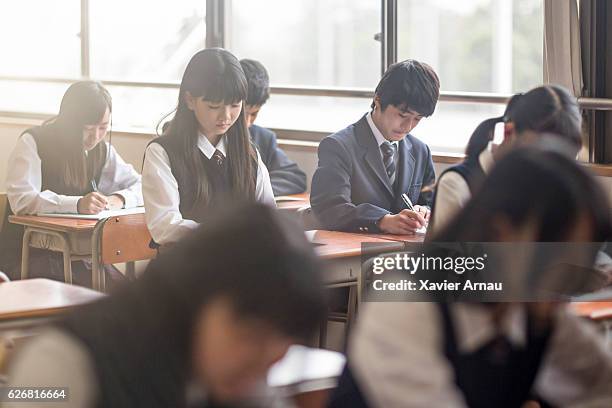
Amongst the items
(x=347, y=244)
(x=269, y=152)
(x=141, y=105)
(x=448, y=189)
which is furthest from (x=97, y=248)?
(x=141, y=105)

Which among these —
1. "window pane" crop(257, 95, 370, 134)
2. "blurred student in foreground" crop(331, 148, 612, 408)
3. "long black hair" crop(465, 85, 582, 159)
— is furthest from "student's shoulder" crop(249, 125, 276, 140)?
"blurred student in foreground" crop(331, 148, 612, 408)

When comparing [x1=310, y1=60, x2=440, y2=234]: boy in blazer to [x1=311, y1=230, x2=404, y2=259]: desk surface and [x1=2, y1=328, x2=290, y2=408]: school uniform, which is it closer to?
[x1=311, y1=230, x2=404, y2=259]: desk surface

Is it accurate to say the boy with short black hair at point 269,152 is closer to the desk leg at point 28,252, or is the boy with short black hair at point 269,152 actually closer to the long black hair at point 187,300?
the desk leg at point 28,252

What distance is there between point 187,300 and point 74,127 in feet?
10.9

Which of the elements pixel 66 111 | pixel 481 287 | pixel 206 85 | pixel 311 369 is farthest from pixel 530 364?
pixel 66 111

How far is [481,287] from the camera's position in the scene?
4.58ft

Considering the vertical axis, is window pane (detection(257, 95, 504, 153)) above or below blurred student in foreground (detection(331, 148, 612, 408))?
above

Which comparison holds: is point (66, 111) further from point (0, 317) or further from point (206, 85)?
point (0, 317)

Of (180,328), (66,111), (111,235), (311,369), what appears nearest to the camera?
(180,328)

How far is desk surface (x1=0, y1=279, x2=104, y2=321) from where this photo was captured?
2.18m

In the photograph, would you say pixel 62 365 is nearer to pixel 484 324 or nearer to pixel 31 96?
pixel 484 324

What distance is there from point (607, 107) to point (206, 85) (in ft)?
5.47

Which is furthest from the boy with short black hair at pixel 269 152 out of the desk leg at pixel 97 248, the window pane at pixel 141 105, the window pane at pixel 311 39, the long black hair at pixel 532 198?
the long black hair at pixel 532 198

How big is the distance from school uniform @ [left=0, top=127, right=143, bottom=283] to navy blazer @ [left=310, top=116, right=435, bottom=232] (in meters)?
1.06
